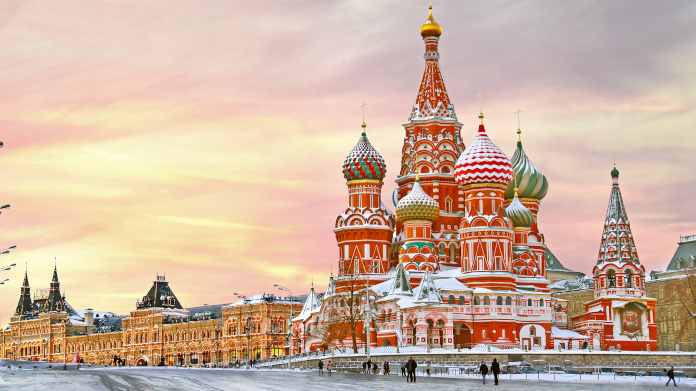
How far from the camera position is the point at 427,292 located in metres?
70.4

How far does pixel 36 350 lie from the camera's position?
555 ft

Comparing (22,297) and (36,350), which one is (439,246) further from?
(22,297)

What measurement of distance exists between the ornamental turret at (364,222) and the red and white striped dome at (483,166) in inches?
276

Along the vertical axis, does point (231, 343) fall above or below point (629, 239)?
below

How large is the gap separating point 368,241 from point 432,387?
40.9 m

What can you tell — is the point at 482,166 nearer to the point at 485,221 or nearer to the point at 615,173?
the point at 485,221

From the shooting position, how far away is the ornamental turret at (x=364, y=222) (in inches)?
3091

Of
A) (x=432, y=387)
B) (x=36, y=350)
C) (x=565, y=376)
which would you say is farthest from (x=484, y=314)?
(x=36, y=350)

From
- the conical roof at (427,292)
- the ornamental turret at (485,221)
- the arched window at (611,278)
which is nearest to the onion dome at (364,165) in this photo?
the ornamental turret at (485,221)

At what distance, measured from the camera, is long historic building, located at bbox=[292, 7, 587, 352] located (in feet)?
239

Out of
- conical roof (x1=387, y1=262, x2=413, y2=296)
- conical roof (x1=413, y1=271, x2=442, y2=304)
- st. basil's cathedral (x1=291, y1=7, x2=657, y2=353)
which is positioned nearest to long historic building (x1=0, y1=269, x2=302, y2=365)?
st. basil's cathedral (x1=291, y1=7, x2=657, y2=353)

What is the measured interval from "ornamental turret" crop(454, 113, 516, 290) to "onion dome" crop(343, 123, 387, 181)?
6.89m

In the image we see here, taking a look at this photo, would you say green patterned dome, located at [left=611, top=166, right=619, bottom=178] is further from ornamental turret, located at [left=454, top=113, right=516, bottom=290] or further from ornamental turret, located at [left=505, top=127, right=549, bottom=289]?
ornamental turret, located at [left=454, top=113, right=516, bottom=290]

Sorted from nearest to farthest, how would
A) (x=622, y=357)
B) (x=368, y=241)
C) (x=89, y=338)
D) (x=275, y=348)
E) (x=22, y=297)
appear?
1. (x=622, y=357)
2. (x=368, y=241)
3. (x=275, y=348)
4. (x=89, y=338)
5. (x=22, y=297)
